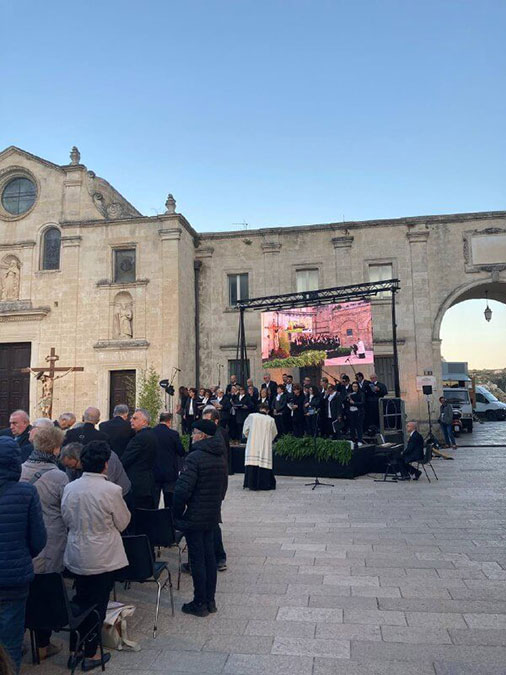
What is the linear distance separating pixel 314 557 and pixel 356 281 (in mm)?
17501

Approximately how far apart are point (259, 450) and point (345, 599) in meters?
5.92

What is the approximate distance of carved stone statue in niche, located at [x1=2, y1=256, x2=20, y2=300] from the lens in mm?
23547

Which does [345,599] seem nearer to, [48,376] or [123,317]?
[48,376]

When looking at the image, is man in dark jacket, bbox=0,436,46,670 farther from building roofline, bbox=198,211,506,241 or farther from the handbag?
building roofline, bbox=198,211,506,241

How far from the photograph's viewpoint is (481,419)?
35.6 meters

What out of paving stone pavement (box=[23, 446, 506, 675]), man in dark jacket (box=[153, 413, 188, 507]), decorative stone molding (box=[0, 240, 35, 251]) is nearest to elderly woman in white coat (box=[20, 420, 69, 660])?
paving stone pavement (box=[23, 446, 506, 675])

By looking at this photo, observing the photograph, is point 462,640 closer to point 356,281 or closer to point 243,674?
point 243,674

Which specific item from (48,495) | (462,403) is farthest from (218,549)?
(462,403)

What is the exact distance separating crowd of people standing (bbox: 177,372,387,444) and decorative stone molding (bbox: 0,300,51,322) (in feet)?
33.1

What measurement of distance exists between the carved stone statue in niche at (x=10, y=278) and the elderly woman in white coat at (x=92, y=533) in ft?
69.5

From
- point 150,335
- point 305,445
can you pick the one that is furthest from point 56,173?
point 305,445

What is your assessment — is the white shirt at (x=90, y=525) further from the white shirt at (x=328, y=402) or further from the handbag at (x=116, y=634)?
the white shirt at (x=328, y=402)

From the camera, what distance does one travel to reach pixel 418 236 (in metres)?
22.7

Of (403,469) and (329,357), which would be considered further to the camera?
(329,357)
